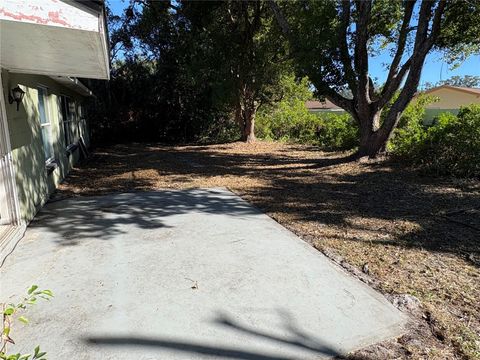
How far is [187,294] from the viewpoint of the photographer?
3098 millimetres

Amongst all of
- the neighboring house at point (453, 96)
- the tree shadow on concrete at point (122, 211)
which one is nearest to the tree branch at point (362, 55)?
the tree shadow on concrete at point (122, 211)

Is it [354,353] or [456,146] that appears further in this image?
[456,146]

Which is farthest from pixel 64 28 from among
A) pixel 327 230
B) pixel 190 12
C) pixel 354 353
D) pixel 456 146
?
pixel 190 12

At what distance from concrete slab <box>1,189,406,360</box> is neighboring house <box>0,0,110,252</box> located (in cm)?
62

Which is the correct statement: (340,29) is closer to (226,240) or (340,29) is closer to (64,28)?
(226,240)

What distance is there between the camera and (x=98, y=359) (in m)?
2.30

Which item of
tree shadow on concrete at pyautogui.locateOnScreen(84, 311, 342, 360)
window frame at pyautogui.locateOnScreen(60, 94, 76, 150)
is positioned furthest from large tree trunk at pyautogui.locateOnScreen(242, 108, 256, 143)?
tree shadow on concrete at pyautogui.locateOnScreen(84, 311, 342, 360)

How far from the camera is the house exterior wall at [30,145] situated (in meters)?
4.74

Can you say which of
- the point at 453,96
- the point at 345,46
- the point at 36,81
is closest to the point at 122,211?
the point at 36,81

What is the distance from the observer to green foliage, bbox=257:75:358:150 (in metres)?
15.0

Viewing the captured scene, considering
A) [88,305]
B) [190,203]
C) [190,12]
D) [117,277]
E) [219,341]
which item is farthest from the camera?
[190,12]

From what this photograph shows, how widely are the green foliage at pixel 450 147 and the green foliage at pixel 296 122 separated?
5492 mm

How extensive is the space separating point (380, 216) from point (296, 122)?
1273 centimetres

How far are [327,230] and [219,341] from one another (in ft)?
8.69
